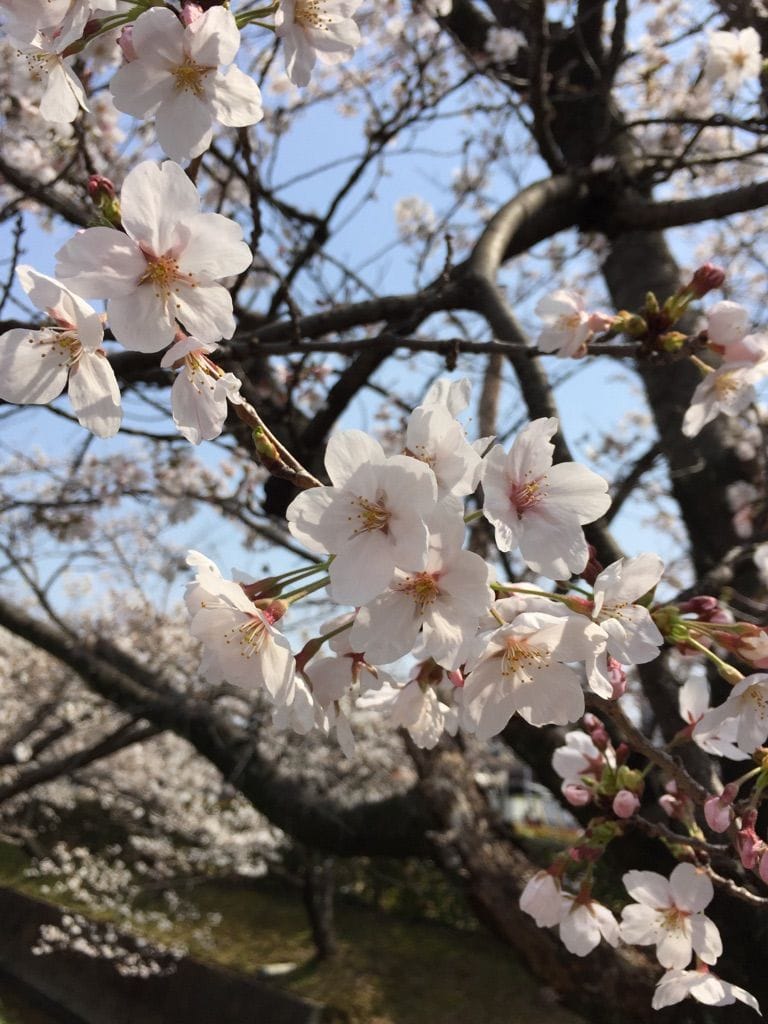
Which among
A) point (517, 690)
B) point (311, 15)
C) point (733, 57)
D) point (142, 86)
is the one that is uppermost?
point (733, 57)

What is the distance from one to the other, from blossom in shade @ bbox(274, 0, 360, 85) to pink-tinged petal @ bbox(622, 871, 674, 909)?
1.23m

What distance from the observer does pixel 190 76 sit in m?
0.83

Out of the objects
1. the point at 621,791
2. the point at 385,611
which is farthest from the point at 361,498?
the point at 621,791

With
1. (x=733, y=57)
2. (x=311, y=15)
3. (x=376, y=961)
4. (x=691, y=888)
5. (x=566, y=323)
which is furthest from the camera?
(x=376, y=961)

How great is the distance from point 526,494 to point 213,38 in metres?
0.60

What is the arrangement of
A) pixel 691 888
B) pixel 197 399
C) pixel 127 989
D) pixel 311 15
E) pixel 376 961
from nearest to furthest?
pixel 197 399
pixel 311 15
pixel 691 888
pixel 127 989
pixel 376 961

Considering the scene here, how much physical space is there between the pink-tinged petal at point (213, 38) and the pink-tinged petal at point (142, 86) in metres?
0.04

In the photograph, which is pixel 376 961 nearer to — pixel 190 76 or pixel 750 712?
pixel 750 712

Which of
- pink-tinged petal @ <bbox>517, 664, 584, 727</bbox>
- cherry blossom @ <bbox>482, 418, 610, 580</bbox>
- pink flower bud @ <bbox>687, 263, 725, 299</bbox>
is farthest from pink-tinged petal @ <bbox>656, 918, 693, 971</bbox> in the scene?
pink flower bud @ <bbox>687, 263, 725, 299</bbox>

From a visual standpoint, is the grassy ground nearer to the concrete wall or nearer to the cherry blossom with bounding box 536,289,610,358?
the concrete wall

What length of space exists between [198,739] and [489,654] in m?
3.01

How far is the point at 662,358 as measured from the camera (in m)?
1.20

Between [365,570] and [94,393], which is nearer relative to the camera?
[365,570]

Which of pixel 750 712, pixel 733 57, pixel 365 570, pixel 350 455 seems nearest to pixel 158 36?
pixel 350 455
